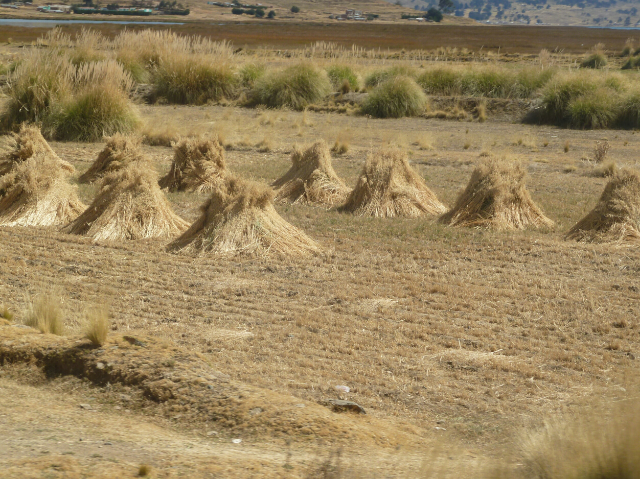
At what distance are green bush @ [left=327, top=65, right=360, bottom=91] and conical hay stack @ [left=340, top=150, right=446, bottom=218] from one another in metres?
18.6

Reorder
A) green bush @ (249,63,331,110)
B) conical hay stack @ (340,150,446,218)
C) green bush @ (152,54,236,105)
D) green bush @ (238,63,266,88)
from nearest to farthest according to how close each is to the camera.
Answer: conical hay stack @ (340,150,446,218) → green bush @ (249,63,331,110) → green bush @ (152,54,236,105) → green bush @ (238,63,266,88)

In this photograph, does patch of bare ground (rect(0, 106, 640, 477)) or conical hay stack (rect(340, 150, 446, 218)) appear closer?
patch of bare ground (rect(0, 106, 640, 477))

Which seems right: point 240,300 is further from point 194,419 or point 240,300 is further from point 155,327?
point 194,419

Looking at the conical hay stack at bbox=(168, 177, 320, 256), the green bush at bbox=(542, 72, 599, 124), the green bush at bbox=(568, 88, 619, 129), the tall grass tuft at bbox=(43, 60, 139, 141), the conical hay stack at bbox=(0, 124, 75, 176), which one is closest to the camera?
the conical hay stack at bbox=(168, 177, 320, 256)

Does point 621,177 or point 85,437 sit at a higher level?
point 621,177

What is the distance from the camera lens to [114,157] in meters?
13.8

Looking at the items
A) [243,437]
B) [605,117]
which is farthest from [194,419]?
[605,117]

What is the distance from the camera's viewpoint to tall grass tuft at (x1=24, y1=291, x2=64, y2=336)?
6199 millimetres

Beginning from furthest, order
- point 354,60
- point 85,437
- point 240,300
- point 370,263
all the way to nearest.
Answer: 1. point 354,60
2. point 370,263
3. point 240,300
4. point 85,437

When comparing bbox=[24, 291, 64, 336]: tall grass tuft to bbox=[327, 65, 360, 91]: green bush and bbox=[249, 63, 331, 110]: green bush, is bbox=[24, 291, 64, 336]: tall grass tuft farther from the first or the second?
bbox=[327, 65, 360, 91]: green bush

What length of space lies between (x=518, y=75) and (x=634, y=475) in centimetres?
2774

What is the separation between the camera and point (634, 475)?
3191 mm

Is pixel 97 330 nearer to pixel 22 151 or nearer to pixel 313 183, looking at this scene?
pixel 313 183

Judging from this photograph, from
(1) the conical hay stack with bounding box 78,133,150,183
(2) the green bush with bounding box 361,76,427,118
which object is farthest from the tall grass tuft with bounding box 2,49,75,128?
(2) the green bush with bounding box 361,76,427,118
